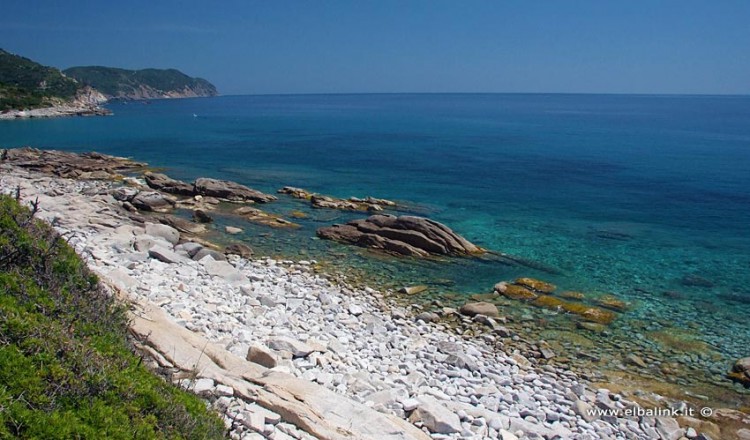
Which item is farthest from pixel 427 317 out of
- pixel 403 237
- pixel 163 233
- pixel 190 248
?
pixel 163 233

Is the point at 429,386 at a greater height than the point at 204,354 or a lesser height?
lesser

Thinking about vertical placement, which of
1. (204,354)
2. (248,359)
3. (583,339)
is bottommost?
(583,339)

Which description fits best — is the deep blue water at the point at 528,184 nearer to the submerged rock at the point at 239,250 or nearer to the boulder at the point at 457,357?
the submerged rock at the point at 239,250

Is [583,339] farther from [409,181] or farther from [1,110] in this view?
[1,110]

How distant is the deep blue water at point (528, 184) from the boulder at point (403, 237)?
1.44m

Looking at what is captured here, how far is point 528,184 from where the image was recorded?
1989 inches

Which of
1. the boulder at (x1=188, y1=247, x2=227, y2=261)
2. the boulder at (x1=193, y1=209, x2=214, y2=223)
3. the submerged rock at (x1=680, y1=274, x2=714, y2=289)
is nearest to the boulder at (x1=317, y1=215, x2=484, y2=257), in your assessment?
the boulder at (x1=193, y1=209, x2=214, y2=223)

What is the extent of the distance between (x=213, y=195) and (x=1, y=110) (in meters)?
97.6

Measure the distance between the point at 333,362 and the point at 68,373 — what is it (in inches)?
318

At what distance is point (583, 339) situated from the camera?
733 inches

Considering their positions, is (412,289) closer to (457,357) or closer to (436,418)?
(457,357)

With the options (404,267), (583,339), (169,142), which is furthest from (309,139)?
(583,339)

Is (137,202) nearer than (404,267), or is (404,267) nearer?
(404,267)

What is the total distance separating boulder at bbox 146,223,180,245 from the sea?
397cm
